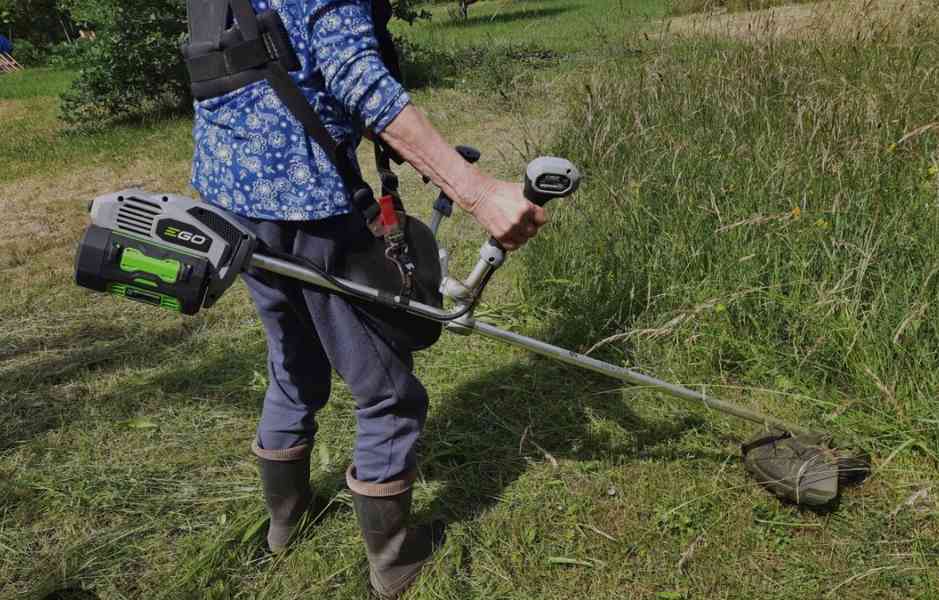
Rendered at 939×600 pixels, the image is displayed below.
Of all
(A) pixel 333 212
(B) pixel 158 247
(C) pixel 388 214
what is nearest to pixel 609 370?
(C) pixel 388 214

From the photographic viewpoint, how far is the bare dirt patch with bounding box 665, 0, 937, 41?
3748 mm

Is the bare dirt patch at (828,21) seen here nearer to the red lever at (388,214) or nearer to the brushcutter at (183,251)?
the brushcutter at (183,251)

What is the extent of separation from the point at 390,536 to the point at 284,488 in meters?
0.41

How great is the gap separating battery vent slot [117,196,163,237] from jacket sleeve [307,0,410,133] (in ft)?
1.71

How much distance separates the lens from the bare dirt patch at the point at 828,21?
148 inches

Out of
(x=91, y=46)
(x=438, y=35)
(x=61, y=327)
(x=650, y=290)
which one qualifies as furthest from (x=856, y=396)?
(x=438, y=35)

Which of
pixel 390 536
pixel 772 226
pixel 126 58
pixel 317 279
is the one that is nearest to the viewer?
pixel 317 279

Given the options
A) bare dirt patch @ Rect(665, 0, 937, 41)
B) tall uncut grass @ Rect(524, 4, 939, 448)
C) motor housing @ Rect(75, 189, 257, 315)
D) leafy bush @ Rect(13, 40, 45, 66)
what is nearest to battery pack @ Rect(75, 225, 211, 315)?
motor housing @ Rect(75, 189, 257, 315)

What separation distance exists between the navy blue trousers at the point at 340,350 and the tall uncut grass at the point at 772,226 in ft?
3.08

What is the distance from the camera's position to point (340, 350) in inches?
73.1

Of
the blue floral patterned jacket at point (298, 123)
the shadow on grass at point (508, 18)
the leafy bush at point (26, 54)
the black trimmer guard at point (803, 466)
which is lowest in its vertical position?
the shadow on grass at point (508, 18)

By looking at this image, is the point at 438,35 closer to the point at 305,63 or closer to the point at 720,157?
the point at 720,157

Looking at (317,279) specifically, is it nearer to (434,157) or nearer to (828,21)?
(434,157)

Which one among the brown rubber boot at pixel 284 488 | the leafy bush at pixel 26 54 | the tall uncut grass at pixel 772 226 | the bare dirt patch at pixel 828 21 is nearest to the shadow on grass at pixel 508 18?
the leafy bush at pixel 26 54
